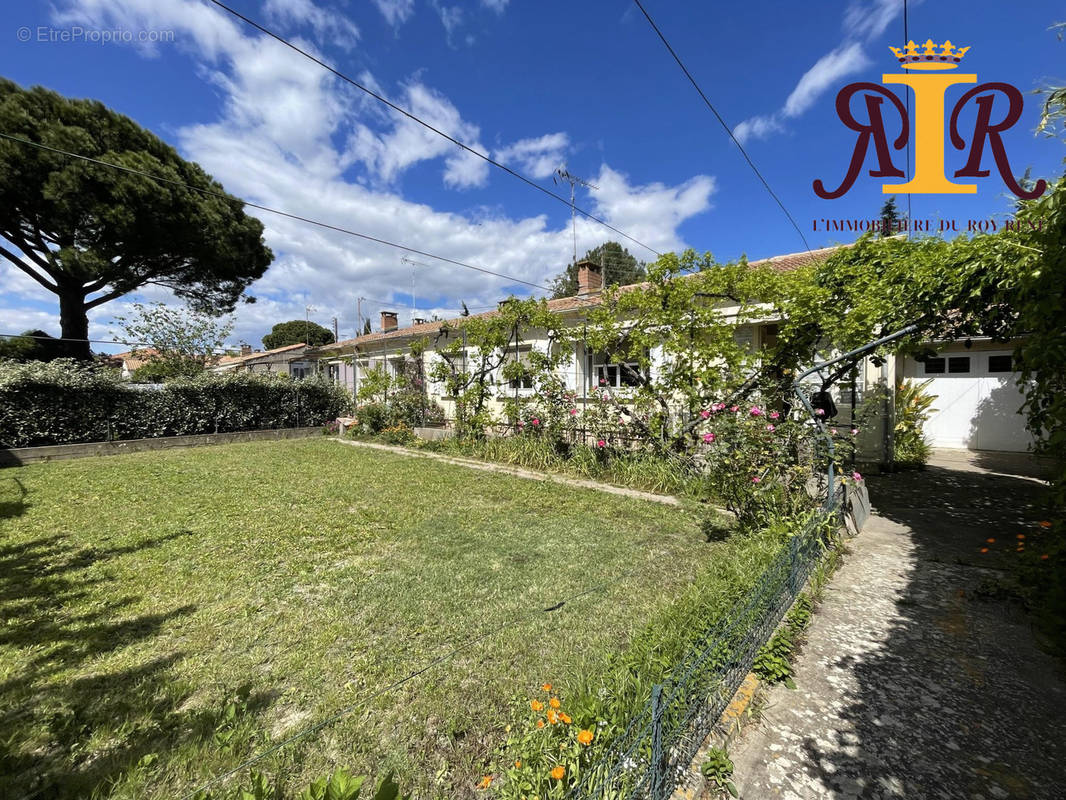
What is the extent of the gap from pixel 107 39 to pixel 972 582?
1071 cm

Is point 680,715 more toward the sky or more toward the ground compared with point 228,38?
more toward the ground

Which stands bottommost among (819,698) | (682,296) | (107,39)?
(819,698)

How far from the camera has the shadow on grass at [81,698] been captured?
188 cm

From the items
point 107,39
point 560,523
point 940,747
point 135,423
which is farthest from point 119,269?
point 940,747

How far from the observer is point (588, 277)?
14.6 meters

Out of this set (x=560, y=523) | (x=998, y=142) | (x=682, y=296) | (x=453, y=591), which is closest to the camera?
(x=453, y=591)

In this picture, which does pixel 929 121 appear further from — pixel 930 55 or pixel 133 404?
pixel 133 404

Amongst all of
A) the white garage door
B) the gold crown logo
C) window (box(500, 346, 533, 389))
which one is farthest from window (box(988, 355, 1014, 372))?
window (box(500, 346, 533, 389))

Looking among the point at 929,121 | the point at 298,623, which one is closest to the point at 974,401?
the point at 929,121

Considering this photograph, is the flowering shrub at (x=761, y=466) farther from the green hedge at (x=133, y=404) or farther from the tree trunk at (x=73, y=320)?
the tree trunk at (x=73, y=320)

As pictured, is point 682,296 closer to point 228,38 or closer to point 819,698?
point 819,698

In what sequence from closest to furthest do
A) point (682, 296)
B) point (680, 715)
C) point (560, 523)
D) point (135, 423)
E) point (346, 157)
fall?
point (680, 715)
point (560, 523)
point (682, 296)
point (346, 157)
point (135, 423)

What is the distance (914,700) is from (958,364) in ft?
38.5

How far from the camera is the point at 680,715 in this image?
1.92 m
